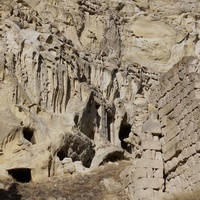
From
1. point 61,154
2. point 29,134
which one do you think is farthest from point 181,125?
point 29,134

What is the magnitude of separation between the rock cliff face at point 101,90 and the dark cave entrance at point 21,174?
1.7 inches

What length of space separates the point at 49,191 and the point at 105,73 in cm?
1760

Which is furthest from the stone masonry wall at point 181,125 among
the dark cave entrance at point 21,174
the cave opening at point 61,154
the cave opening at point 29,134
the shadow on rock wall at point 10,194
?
the cave opening at point 29,134

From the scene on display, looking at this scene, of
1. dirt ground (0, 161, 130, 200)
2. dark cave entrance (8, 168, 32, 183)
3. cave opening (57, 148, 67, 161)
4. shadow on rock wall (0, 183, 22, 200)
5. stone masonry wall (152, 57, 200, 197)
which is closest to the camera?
stone masonry wall (152, 57, 200, 197)

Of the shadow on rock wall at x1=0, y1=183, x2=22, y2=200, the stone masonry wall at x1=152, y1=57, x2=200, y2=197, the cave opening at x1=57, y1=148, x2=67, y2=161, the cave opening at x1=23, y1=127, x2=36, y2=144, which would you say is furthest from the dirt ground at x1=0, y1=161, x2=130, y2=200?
the cave opening at x1=23, y1=127, x2=36, y2=144

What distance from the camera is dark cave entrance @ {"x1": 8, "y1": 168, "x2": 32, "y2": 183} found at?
28031 mm

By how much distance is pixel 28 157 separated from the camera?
92.1ft

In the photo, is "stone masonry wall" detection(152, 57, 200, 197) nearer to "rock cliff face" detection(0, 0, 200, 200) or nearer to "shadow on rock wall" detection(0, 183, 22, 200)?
"rock cliff face" detection(0, 0, 200, 200)

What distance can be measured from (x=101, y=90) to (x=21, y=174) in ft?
37.1

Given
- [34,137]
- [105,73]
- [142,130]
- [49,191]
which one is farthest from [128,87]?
[142,130]

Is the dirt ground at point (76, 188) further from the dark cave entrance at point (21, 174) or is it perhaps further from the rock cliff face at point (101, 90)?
the dark cave entrance at point (21, 174)

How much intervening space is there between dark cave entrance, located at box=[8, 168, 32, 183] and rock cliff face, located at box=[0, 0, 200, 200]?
0.04 metres

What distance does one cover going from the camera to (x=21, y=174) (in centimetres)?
2880

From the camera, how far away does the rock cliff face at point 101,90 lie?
18797 mm
